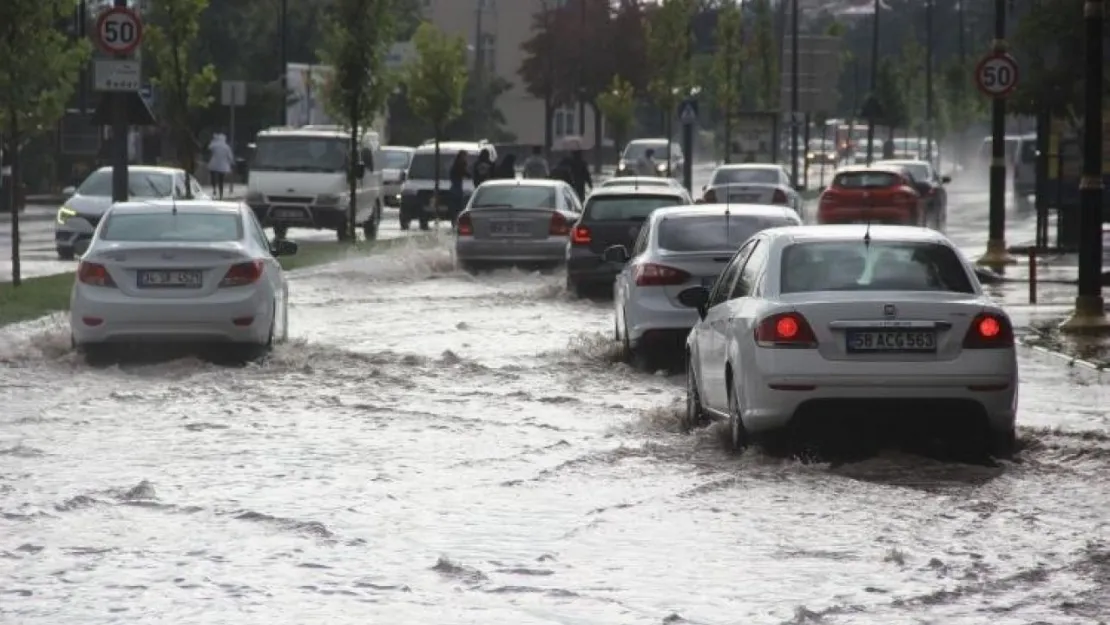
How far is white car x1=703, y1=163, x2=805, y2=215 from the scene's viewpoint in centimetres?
4547

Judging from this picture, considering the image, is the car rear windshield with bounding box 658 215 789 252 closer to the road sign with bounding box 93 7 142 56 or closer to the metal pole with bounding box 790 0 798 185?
the road sign with bounding box 93 7 142 56

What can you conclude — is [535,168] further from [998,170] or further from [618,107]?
[618,107]

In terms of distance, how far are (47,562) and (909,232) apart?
6048 mm

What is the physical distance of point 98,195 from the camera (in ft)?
135

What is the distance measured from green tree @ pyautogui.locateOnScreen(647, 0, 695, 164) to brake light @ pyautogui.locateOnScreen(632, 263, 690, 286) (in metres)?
64.1

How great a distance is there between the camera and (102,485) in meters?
13.7

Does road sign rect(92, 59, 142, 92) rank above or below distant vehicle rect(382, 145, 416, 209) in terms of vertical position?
above

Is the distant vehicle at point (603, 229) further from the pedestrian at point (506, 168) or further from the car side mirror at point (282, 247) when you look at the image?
the pedestrian at point (506, 168)

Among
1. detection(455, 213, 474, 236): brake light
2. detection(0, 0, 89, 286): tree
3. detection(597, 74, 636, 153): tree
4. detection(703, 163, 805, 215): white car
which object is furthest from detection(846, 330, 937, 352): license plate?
detection(597, 74, 636, 153): tree

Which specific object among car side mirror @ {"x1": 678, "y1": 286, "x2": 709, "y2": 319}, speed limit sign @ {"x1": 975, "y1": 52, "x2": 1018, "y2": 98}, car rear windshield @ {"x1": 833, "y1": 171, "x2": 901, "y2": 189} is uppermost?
speed limit sign @ {"x1": 975, "y1": 52, "x2": 1018, "y2": 98}

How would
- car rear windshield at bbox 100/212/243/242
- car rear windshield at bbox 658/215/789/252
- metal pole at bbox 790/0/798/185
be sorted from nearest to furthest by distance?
car rear windshield at bbox 100/212/243/242 < car rear windshield at bbox 658/215/789/252 < metal pole at bbox 790/0/798/185

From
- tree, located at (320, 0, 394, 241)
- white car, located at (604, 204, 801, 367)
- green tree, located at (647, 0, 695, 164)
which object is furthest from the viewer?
green tree, located at (647, 0, 695, 164)

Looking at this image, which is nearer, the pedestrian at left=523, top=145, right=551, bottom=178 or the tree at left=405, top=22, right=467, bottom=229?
the pedestrian at left=523, top=145, right=551, bottom=178

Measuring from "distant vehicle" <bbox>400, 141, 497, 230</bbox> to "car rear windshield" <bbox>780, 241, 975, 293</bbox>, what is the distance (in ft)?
130
